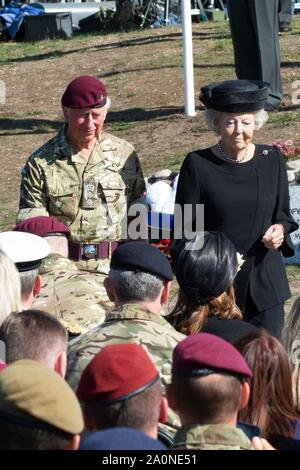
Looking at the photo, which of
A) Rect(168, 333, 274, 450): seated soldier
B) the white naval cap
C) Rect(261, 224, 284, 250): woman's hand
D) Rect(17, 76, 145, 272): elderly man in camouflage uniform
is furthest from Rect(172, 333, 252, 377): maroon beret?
Rect(17, 76, 145, 272): elderly man in camouflage uniform

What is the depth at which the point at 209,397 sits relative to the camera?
351 centimetres

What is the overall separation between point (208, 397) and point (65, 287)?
2.22m

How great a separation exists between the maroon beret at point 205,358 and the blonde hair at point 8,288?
1029mm

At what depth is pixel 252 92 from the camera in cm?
586

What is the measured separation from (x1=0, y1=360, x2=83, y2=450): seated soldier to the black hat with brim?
9.79 ft

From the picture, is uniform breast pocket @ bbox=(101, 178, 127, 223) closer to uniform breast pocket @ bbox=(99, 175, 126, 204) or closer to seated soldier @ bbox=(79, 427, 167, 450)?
uniform breast pocket @ bbox=(99, 175, 126, 204)

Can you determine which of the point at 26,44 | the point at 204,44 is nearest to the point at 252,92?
the point at 204,44

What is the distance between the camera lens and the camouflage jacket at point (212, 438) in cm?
346

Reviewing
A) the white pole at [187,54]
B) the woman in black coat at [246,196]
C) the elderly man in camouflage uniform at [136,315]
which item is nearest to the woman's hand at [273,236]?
the woman in black coat at [246,196]

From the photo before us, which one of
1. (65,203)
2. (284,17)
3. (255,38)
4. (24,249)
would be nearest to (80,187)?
(65,203)

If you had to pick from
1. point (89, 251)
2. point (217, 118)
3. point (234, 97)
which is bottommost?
point (89, 251)

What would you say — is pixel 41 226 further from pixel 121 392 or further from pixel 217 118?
pixel 121 392

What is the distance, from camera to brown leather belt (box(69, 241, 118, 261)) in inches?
253
